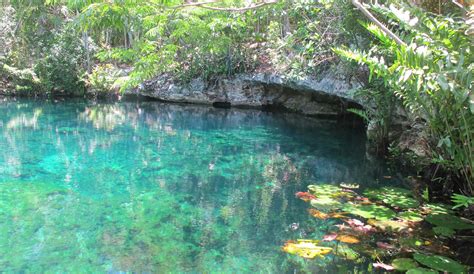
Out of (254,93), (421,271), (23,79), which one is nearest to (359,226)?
(421,271)

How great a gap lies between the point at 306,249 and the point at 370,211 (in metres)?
1.21

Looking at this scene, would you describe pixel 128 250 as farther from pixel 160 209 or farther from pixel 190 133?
pixel 190 133

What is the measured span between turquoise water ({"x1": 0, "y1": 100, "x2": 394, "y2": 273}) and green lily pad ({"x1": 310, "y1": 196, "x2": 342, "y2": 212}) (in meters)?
0.28

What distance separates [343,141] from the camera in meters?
11.5

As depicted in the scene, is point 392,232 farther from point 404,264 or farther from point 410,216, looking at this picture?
point 404,264

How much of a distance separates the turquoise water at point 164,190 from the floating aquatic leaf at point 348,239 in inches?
13.2

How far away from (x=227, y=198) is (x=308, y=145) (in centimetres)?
484

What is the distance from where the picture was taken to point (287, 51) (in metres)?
15.8

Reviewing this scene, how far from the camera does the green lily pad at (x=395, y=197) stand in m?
5.47

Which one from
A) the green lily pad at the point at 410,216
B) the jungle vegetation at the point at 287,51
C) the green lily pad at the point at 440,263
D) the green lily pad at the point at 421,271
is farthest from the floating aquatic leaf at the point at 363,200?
the green lily pad at the point at 421,271

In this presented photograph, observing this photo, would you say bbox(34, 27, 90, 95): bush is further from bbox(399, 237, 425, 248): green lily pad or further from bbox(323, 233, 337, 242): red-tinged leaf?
bbox(399, 237, 425, 248): green lily pad

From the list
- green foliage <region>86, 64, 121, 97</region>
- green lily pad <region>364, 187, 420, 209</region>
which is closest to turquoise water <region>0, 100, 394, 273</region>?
green lily pad <region>364, 187, 420, 209</region>

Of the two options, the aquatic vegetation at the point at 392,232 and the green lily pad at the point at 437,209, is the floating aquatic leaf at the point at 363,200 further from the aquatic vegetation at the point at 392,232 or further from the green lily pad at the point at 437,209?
the green lily pad at the point at 437,209

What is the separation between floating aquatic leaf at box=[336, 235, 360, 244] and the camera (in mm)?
4643
